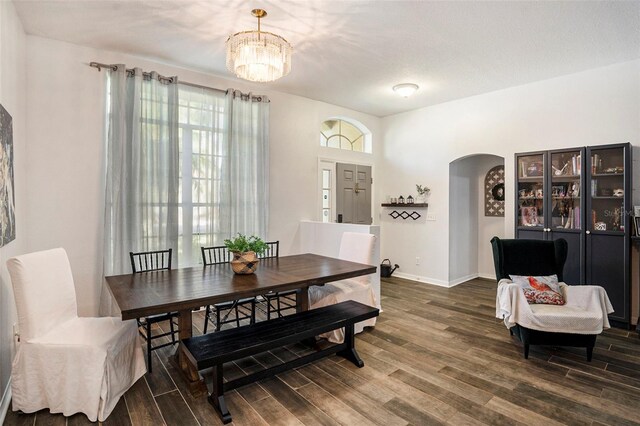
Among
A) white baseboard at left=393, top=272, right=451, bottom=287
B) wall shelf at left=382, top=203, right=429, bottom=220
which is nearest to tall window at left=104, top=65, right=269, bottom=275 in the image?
wall shelf at left=382, top=203, right=429, bottom=220

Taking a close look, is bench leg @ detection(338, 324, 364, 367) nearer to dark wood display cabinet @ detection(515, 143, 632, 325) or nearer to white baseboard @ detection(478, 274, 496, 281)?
dark wood display cabinet @ detection(515, 143, 632, 325)

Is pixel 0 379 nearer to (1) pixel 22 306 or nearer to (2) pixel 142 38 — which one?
(1) pixel 22 306

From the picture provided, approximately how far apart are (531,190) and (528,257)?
1.38 metres

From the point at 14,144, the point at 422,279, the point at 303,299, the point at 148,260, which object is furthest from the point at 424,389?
the point at 14,144

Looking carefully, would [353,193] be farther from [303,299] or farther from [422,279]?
[303,299]

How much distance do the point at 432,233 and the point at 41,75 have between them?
5561 mm

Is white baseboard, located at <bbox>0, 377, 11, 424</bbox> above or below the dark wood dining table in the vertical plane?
below

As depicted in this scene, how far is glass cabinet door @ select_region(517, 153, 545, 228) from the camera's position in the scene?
440 cm

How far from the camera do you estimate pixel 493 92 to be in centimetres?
500

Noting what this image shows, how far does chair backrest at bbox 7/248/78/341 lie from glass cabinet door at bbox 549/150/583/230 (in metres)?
5.14

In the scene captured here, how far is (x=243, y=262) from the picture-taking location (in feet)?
9.32

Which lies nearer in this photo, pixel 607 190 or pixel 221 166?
pixel 607 190

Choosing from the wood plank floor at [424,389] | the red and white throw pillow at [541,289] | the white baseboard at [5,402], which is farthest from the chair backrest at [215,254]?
the red and white throw pillow at [541,289]

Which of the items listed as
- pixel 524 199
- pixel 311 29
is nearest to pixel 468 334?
pixel 524 199
